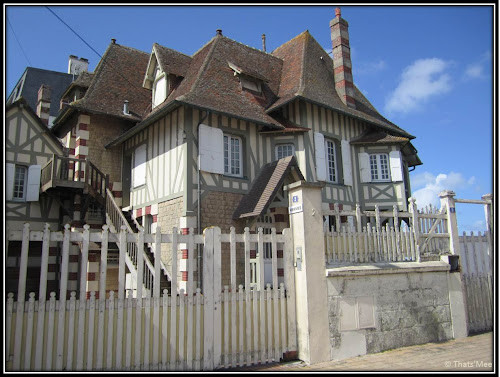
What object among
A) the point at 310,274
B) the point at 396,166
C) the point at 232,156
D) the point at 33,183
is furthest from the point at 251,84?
the point at 310,274

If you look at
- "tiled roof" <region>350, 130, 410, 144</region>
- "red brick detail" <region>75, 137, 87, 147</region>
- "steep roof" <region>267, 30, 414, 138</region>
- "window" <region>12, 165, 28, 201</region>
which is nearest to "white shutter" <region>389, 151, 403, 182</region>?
"tiled roof" <region>350, 130, 410, 144</region>

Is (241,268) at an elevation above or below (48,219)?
below

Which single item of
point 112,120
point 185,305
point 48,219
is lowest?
point 185,305

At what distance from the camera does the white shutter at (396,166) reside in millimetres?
13351

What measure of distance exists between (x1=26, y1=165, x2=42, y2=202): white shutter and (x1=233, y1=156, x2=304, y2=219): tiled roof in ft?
19.6

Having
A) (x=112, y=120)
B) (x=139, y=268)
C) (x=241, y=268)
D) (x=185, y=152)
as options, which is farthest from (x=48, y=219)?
(x=139, y=268)

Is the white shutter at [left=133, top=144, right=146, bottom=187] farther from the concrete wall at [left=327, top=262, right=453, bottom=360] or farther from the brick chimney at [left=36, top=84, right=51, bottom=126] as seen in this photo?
the concrete wall at [left=327, top=262, right=453, bottom=360]

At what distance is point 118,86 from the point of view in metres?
13.7

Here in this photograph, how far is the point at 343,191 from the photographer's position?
42.1ft

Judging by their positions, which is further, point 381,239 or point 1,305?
point 381,239

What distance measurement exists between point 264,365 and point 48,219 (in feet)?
29.4

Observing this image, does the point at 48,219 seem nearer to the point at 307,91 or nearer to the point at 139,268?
the point at 139,268

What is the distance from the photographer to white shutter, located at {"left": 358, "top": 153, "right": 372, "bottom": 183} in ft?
44.1

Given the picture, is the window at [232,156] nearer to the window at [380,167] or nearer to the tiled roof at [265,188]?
the tiled roof at [265,188]
